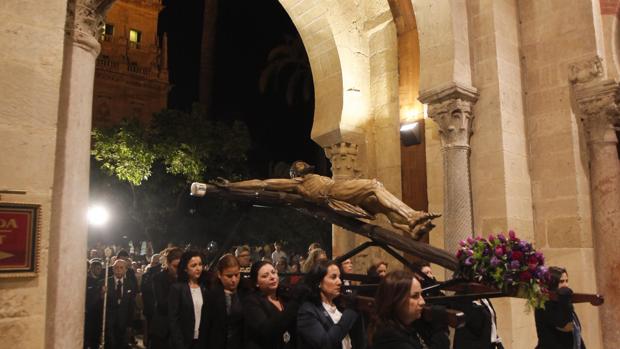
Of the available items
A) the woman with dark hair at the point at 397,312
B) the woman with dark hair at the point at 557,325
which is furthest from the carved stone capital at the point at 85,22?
the woman with dark hair at the point at 557,325

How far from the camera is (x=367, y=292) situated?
479cm

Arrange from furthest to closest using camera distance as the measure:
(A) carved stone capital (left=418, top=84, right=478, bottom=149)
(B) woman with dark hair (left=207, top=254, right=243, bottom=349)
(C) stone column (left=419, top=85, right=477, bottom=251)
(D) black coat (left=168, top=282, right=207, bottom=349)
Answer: (A) carved stone capital (left=418, top=84, right=478, bottom=149) → (C) stone column (left=419, top=85, right=477, bottom=251) → (D) black coat (left=168, top=282, right=207, bottom=349) → (B) woman with dark hair (left=207, top=254, right=243, bottom=349)

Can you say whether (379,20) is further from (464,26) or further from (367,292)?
(367,292)

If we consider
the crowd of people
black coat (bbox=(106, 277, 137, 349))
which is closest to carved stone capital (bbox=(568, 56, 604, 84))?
the crowd of people

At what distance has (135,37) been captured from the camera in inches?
1330

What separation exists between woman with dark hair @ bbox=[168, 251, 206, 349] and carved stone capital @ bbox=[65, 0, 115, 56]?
227 centimetres

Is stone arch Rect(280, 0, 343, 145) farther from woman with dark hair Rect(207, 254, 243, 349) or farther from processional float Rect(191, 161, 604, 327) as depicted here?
woman with dark hair Rect(207, 254, 243, 349)

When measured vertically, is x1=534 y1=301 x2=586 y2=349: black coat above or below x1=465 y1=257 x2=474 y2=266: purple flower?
below

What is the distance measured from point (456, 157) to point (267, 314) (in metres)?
4.01

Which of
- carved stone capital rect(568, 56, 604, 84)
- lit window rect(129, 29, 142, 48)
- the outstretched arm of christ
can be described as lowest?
the outstretched arm of christ

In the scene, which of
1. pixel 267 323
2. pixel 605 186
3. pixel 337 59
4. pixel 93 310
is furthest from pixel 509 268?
pixel 93 310

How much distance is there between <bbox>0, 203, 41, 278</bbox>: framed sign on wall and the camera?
3.23 meters

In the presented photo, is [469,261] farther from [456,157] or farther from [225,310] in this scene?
[456,157]

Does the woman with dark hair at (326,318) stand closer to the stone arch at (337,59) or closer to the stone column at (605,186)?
the stone column at (605,186)
